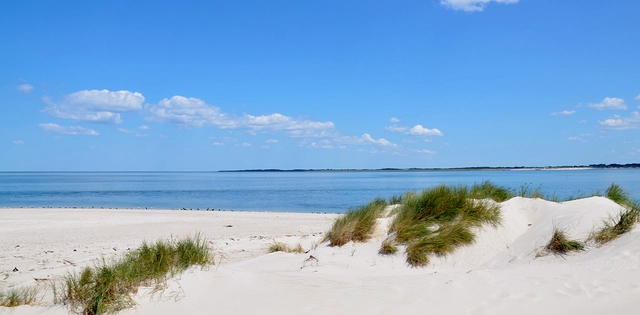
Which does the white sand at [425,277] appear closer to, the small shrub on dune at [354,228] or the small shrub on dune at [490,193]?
the small shrub on dune at [354,228]

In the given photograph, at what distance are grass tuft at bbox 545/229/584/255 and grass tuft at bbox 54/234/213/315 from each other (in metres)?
5.17

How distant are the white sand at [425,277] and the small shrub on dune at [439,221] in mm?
205

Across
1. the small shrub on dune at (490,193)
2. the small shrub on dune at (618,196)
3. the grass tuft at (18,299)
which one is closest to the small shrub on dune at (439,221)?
the small shrub on dune at (490,193)

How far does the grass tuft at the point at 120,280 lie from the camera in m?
5.12

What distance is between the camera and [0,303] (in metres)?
5.48

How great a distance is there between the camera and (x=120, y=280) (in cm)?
533

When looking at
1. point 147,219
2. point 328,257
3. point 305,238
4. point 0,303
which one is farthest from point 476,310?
point 147,219

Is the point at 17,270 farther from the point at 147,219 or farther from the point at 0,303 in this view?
the point at 147,219

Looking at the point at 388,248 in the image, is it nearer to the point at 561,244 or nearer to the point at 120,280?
the point at 561,244

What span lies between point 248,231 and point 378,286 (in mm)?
9553

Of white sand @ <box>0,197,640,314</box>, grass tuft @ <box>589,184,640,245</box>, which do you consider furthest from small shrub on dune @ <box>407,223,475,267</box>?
grass tuft @ <box>589,184,640,245</box>

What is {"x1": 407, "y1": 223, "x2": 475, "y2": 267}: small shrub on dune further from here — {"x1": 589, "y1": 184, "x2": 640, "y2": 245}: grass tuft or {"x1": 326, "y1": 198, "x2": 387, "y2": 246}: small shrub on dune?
{"x1": 589, "y1": 184, "x2": 640, "y2": 245}: grass tuft

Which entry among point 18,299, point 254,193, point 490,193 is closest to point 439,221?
point 490,193

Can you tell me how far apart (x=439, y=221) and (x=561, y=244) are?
7.36 feet
